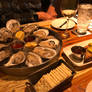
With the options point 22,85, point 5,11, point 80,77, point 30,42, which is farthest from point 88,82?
point 5,11

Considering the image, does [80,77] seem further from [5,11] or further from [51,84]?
[5,11]

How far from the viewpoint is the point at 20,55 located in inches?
27.6

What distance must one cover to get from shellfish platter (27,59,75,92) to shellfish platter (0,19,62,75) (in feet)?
0.21

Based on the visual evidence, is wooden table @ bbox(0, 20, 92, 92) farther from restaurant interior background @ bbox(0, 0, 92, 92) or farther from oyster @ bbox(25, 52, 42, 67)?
oyster @ bbox(25, 52, 42, 67)

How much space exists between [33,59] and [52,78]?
193mm

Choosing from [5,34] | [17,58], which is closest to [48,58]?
[17,58]

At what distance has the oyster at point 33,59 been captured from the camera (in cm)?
65

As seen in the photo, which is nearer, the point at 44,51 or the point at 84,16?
the point at 44,51

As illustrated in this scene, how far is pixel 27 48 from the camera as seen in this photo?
759 millimetres

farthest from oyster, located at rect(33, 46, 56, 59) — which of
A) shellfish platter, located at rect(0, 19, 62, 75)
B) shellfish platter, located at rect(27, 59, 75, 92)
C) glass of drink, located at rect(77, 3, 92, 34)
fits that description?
glass of drink, located at rect(77, 3, 92, 34)

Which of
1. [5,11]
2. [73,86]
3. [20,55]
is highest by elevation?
[5,11]

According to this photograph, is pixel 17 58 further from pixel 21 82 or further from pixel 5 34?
pixel 5 34

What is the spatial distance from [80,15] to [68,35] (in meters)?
0.21

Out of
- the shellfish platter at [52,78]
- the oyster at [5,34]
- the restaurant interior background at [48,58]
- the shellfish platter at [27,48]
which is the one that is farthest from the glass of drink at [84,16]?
the oyster at [5,34]
